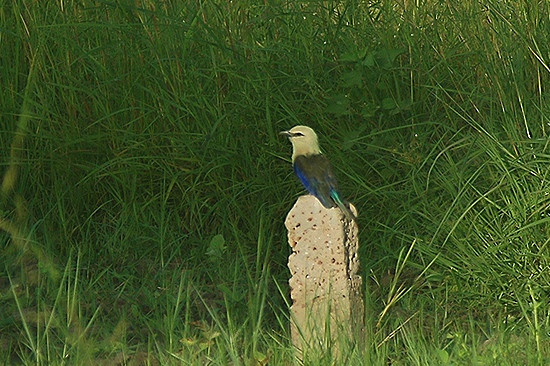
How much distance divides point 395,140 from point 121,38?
1.35 m

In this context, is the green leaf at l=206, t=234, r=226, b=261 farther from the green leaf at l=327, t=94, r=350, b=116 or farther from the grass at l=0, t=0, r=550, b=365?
the green leaf at l=327, t=94, r=350, b=116

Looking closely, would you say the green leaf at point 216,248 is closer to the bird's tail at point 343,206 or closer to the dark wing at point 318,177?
the dark wing at point 318,177

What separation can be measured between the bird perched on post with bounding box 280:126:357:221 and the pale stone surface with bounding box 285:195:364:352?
3 cm

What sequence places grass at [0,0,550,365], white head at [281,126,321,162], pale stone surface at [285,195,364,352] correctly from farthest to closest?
grass at [0,0,550,365], white head at [281,126,321,162], pale stone surface at [285,195,364,352]

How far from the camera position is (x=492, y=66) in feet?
14.3

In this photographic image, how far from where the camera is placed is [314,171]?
3.40 m

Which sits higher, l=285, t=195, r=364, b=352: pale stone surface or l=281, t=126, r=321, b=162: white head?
l=281, t=126, r=321, b=162: white head

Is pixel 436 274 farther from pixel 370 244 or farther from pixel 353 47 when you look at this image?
pixel 353 47

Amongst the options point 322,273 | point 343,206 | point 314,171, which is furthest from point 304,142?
point 322,273

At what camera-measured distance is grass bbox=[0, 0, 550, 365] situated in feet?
12.5

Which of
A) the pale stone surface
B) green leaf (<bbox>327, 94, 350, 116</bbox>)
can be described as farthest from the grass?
the pale stone surface

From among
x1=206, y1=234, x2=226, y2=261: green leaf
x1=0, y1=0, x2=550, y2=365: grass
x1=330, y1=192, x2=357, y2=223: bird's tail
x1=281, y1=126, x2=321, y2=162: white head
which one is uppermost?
x1=281, y1=126, x2=321, y2=162: white head

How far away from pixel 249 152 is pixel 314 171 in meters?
1.08

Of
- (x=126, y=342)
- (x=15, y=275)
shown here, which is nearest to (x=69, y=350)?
(x=126, y=342)
